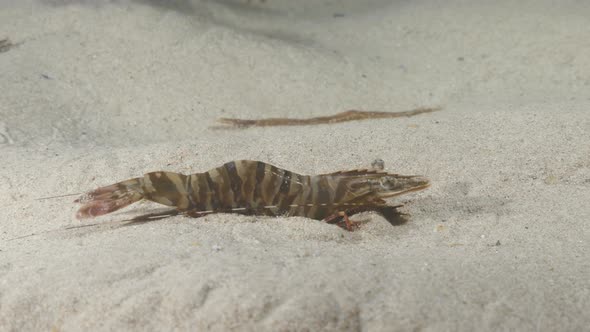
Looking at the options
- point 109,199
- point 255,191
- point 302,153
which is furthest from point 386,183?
point 109,199

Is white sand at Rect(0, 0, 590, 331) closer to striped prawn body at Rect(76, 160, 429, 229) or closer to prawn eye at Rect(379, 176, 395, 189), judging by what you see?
striped prawn body at Rect(76, 160, 429, 229)

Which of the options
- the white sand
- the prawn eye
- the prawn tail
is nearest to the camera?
the white sand

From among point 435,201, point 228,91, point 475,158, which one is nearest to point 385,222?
point 435,201

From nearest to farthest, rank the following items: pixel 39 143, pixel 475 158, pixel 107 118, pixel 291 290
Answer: pixel 291 290 → pixel 475 158 → pixel 39 143 → pixel 107 118

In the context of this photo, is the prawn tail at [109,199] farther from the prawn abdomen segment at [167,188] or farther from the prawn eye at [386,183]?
the prawn eye at [386,183]

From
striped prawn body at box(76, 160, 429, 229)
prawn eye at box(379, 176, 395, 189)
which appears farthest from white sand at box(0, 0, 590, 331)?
prawn eye at box(379, 176, 395, 189)

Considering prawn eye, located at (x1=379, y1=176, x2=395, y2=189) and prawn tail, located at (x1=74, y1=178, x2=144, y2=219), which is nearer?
prawn tail, located at (x1=74, y1=178, x2=144, y2=219)

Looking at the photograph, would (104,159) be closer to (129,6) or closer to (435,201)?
(435,201)
